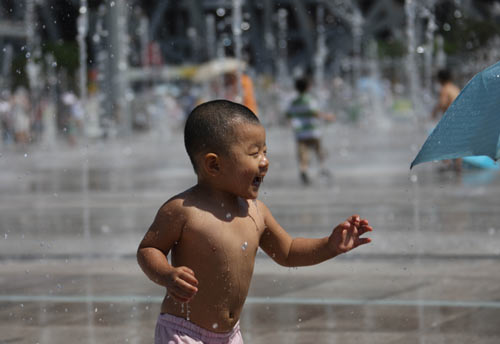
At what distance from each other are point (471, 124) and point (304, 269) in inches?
138

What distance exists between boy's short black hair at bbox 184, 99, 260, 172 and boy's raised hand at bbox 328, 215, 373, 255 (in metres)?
0.46

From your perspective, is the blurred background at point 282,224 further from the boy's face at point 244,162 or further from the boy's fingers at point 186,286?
the boy's fingers at point 186,286

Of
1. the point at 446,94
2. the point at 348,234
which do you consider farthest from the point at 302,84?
the point at 348,234

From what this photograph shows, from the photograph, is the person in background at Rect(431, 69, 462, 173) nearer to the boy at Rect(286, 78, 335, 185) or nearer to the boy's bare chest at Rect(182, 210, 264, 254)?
the boy at Rect(286, 78, 335, 185)

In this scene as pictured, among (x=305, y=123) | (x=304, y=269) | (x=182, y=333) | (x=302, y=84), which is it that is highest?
(x=182, y=333)

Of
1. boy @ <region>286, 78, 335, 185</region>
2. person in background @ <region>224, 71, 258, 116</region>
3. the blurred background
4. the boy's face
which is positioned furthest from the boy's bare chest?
boy @ <region>286, 78, 335, 185</region>

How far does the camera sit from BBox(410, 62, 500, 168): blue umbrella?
311 centimetres

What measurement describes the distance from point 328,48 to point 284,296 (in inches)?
2817

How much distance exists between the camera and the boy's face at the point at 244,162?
3.11 m

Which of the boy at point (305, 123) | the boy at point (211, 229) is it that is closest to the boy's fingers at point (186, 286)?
the boy at point (211, 229)

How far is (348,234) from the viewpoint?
322 cm

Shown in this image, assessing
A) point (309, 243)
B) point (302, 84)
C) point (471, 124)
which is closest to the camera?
point (471, 124)

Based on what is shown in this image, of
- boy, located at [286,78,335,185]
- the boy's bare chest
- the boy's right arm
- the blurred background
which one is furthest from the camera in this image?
boy, located at [286,78,335,185]

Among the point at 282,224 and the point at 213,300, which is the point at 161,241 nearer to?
the point at 213,300
